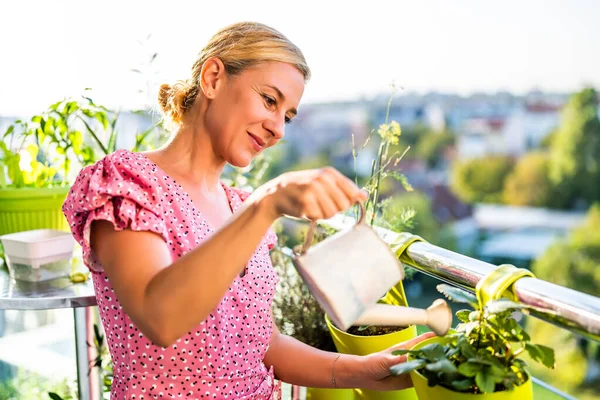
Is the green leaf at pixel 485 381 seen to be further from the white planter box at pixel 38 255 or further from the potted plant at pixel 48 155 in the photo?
the potted plant at pixel 48 155

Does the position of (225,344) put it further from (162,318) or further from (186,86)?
(186,86)

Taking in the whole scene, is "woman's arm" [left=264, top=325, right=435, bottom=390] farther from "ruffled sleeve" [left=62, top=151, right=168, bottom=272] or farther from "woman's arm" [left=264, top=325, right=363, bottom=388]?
"ruffled sleeve" [left=62, top=151, right=168, bottom=272]

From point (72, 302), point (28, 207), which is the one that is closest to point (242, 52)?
point (72, 302)

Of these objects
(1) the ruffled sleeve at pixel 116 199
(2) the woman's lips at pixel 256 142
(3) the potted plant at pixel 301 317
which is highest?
(2) the woman's lips at pixel 256 142

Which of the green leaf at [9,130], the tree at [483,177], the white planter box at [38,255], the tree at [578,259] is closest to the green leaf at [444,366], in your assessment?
the white planter box at [38,255]

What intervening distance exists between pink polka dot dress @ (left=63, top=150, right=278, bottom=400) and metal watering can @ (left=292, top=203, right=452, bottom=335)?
25cm

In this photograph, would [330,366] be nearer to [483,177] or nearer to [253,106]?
[253,106]

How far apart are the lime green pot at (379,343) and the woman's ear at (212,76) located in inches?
18.7

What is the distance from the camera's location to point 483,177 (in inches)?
A: 1057

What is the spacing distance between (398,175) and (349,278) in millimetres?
549

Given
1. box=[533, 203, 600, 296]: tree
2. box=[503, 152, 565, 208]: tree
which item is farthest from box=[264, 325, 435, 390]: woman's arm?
box=[503, 152, 565, 208]: tree

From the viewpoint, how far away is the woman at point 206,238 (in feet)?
2.23

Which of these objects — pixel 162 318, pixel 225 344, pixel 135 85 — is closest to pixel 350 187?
pixel 162 318

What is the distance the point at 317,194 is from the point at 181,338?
1.37 feet
